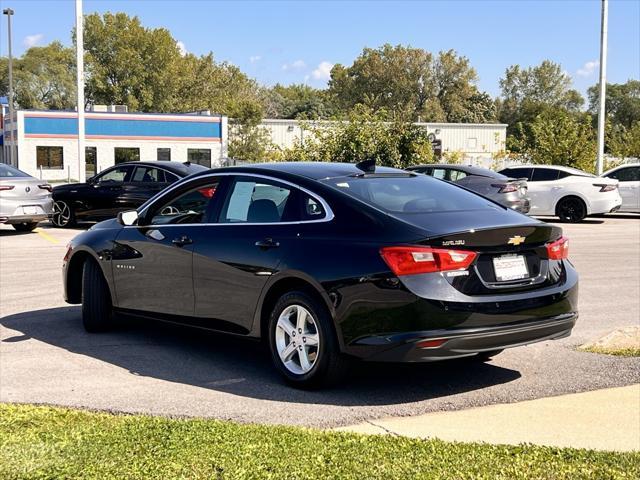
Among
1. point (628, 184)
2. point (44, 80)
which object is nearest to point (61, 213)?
point (628, 184)

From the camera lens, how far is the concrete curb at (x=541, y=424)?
4922mm

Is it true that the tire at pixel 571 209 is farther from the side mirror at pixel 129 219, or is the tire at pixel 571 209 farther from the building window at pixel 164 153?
the building window at pixel 164 153

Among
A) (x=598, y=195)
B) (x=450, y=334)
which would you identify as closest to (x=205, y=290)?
(x=450, y=334)

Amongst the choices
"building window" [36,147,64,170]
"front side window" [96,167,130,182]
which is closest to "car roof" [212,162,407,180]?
"front side window" [96,167,130,182]

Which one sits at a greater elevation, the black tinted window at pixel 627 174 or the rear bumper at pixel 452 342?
the black tinted window at pixel 627 174

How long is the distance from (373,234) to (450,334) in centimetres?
83

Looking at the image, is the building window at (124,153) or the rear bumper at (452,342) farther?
the building window at (124,153)

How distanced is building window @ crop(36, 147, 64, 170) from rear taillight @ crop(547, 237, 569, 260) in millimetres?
51932

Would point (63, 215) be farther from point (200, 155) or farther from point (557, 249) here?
point (200, 155)

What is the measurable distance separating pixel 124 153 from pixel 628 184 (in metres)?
39.2

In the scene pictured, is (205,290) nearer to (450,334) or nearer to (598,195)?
(450,334)

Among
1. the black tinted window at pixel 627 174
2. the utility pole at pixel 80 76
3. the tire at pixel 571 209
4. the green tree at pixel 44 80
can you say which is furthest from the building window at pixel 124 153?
the green tree at pixel 44 80

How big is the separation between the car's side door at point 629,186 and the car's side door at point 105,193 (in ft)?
45.6

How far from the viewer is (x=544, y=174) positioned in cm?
2306
